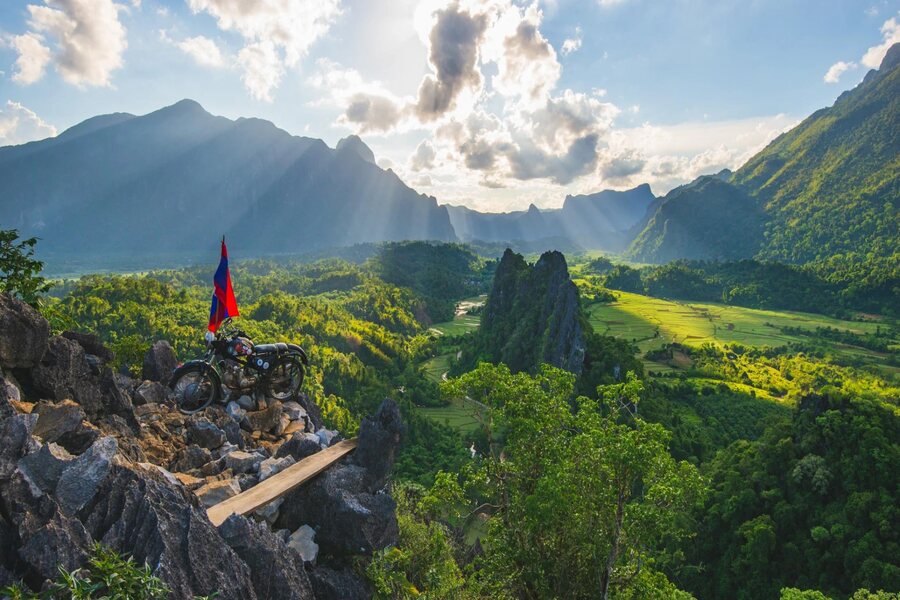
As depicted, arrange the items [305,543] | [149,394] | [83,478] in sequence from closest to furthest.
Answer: [83,478] < [305,543] < [149,394]

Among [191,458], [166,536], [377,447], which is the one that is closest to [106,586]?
[166,536]

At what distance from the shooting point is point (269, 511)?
10.5 meters

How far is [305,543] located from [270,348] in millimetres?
6713

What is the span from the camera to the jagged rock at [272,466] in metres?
11.5

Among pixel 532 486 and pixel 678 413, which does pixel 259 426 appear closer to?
pixel 532 486

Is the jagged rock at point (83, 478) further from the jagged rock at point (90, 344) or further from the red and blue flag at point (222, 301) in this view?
the jagged rock at point (90, 344)

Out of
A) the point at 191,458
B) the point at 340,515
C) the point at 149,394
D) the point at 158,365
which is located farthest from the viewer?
the point at 158,365

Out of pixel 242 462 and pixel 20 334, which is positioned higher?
pixel 20 334

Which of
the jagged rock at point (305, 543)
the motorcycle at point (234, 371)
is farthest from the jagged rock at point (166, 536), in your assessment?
the motorcycle at point (234, 371)

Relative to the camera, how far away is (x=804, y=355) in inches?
3994

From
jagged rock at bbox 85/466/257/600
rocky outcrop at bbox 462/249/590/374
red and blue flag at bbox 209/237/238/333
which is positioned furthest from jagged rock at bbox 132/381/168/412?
rocky outcrop at bbox 462/249/590/374

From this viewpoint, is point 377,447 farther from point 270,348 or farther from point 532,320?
point 532,320

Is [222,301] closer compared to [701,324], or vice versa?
[222,301]

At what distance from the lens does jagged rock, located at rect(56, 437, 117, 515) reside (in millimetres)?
7266
